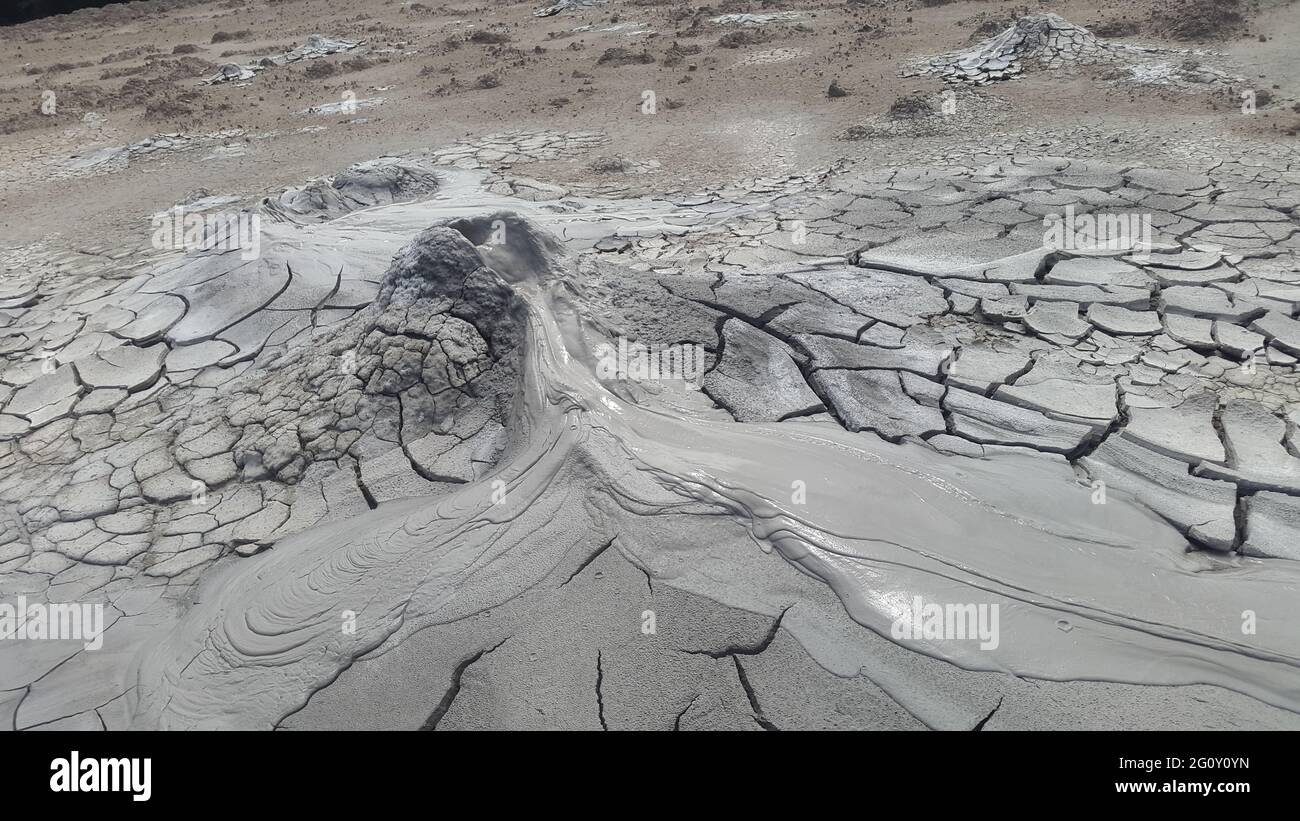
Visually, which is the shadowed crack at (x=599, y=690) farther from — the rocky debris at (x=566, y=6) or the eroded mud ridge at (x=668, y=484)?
the rocky debris at (x=566, y=6)

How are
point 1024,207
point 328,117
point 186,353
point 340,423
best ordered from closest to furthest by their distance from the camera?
1. point 340,423
2. point 186,353
3. point 1024,207
4. point 328,117

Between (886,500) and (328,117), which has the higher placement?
(328,117)

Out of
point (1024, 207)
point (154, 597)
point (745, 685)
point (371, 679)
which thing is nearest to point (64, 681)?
point (154, 597)

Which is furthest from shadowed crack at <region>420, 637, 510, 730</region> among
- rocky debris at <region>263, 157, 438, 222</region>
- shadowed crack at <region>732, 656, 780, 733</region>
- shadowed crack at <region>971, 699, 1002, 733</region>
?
rocky debris at <region>263, 157, 438, 222</region>

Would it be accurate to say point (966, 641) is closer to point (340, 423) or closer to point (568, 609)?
point (568, 609)

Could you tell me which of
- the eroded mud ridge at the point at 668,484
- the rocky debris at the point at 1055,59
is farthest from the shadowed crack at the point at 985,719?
the rocky debris at the point at 1055,59

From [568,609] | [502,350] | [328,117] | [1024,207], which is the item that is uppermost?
[328,117]

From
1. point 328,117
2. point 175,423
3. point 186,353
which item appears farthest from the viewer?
point 328,117

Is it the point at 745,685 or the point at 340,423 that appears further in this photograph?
the point at 340,423
